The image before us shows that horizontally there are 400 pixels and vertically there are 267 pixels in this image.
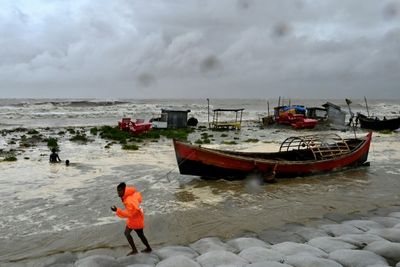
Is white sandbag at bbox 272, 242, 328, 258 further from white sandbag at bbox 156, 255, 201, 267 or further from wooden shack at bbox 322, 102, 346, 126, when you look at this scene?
wooden shack at bbox 322, 102, 346, 126

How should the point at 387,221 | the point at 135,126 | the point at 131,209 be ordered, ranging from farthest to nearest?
the point at 135,126 < the point at 387,221 < the point at 131,209

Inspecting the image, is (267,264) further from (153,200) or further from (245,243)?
(153,200)

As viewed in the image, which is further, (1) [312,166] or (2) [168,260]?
(1) [312,166]

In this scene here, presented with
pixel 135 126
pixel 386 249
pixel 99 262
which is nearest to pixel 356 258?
pixel 386 249

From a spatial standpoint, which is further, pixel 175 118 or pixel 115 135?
pixel 175 118

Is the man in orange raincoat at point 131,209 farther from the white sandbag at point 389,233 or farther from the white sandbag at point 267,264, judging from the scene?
the white sandbag at point 389,233

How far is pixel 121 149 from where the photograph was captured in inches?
843

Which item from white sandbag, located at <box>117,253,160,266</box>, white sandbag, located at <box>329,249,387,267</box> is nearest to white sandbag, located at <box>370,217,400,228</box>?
white sandbag, located at <box>329,249,387,267</box>

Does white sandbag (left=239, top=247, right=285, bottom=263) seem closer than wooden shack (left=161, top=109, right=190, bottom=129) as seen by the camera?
Yes

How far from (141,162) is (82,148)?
18.6 feet

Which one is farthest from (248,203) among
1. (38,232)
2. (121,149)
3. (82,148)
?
(82,148)

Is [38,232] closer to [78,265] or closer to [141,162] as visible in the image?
[78,265]

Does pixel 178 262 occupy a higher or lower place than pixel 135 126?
lower

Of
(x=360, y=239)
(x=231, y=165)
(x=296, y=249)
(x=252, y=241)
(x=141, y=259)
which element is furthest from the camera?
(x=231, y=165)
